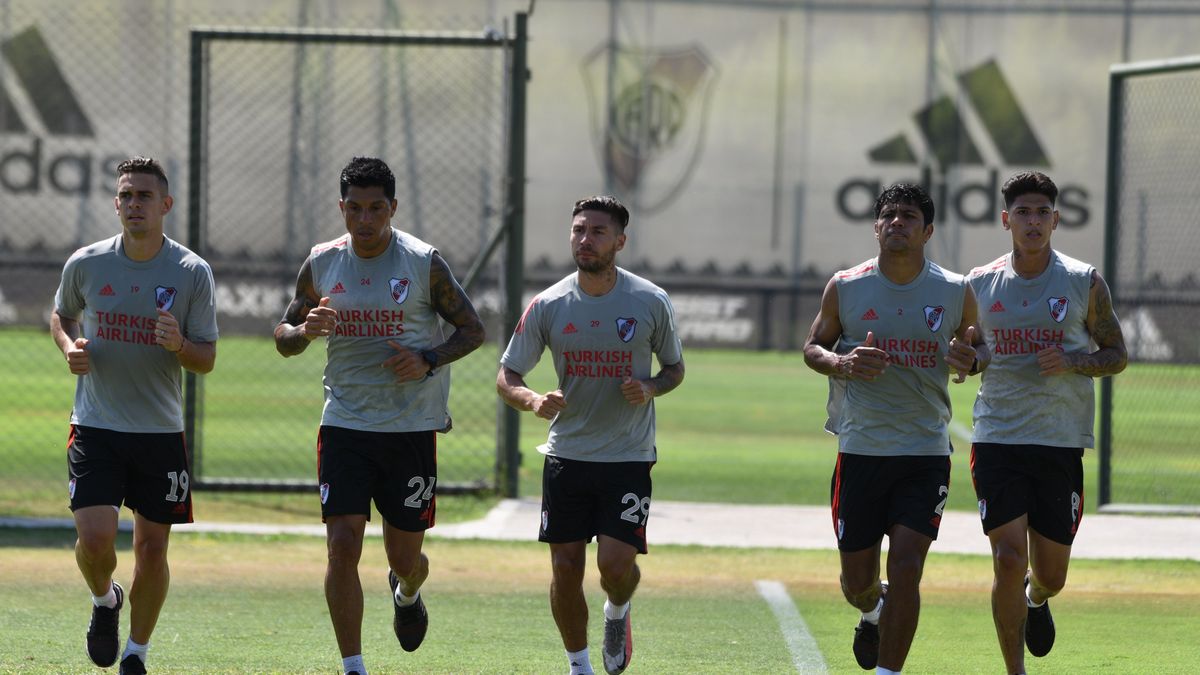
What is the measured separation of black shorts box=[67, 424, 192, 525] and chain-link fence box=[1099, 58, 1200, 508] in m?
7.80

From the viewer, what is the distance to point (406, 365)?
270 inches

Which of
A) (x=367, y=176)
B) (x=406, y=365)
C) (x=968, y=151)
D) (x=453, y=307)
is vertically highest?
(x=968, y=151)

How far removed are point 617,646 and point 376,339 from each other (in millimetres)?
1706

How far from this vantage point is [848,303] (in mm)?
6973

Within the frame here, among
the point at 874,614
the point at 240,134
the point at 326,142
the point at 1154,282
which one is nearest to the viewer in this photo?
the point at 874,614

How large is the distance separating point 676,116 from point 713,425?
2363 centimetres

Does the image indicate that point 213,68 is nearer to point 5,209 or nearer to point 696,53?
point 5,209

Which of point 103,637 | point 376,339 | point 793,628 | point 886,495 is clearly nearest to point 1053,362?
point 886,495

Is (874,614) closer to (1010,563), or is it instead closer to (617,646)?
(1010,563)

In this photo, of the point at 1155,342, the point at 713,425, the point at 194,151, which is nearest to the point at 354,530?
the point at 194,151

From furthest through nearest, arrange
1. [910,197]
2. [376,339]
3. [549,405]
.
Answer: [376,339]
[910,197]
[549,405]

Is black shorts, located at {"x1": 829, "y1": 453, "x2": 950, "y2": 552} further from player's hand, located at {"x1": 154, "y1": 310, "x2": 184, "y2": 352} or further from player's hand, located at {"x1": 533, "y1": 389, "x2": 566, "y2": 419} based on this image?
player's hand, located at {"x1": 154, "y1": 310, "x2": 184, "y2": 352}

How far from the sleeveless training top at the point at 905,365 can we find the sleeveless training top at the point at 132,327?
9.28 feet

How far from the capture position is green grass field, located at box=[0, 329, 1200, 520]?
542 inches
